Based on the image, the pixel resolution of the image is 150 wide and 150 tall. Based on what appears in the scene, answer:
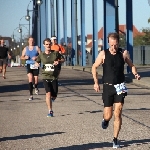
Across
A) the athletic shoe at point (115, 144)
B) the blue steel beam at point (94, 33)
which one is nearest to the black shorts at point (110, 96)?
the athletic shoe at point (115, 144)

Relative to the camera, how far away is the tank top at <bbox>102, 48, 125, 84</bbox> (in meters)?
8.72

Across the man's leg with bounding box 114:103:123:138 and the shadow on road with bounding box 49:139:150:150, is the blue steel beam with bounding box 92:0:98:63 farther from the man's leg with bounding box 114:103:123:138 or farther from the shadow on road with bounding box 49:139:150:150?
the man's leg with bounding box 114:103:123:138

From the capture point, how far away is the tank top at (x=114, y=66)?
28.6ft

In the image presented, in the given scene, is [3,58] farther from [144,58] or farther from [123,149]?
[144,58]

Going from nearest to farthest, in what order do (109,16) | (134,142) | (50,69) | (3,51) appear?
(134,142) → (50,69) → (3,51) → (109,16)

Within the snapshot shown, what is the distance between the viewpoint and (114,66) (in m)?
8.73

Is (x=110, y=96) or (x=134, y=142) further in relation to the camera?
(x=134, y=142)

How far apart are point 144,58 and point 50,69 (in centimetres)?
4643

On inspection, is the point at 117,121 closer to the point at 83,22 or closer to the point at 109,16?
the point at 109,16

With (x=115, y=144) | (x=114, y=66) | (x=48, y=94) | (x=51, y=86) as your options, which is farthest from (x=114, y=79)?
(x=51, y=86)

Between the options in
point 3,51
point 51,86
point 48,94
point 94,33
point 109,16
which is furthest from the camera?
point 94,33

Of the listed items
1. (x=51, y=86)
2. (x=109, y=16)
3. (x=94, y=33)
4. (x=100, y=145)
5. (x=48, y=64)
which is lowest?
(x=100, y=145)

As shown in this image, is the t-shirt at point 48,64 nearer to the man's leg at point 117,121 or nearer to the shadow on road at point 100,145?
the shadow on road at point 100,145

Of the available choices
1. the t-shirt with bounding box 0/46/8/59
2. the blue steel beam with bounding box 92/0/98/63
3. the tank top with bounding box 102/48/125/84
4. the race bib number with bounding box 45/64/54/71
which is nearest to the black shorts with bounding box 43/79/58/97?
the race bib number with bounding box 45/64/54/71
